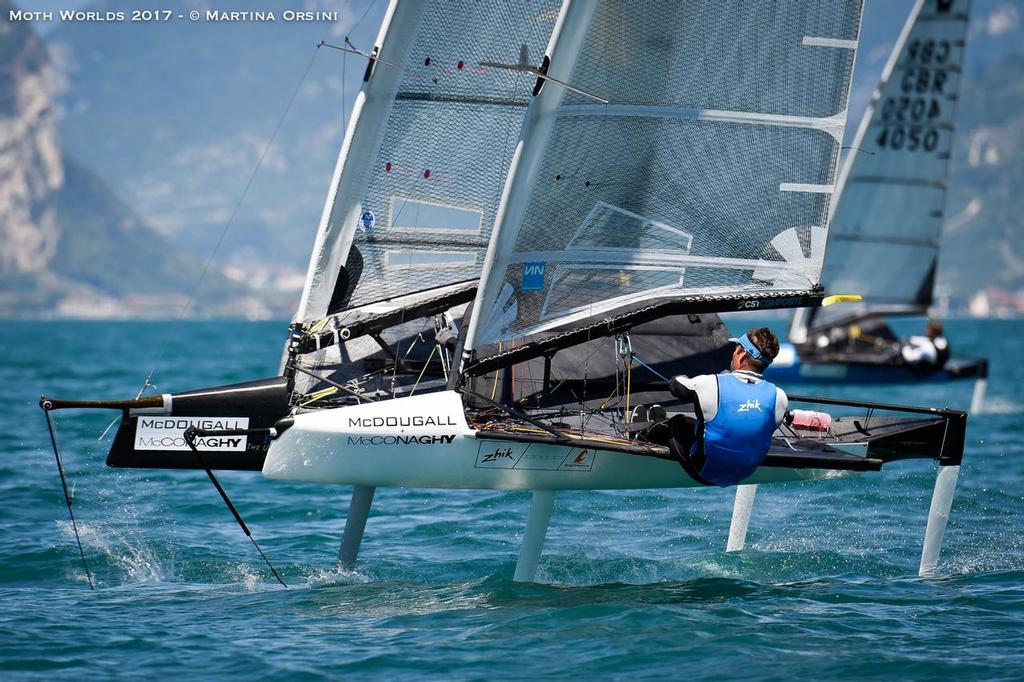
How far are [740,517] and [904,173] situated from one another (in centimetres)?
1474

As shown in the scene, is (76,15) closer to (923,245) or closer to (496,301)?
(496,301)

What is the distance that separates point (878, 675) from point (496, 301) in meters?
3.19

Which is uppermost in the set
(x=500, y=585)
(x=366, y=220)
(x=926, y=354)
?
(x=366, y=220)

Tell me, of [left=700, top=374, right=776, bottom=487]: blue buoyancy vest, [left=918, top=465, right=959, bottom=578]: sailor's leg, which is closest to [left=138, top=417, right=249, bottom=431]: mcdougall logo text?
[left=700, top=374, right=776, bottom=487]: blue buoyancy vest

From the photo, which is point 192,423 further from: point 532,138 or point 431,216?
point 431,216

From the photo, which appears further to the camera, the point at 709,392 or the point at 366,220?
the point at 366,220

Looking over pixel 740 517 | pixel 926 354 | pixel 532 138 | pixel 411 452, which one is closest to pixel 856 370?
pixel 926 354

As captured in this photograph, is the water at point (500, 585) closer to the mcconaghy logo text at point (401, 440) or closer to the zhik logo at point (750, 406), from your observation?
the mcconaghy logo text at point (401, 440)

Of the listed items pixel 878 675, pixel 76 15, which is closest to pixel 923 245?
pixel 76 15

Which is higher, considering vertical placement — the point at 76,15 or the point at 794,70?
the point at 76,15

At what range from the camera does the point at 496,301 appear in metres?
8.30

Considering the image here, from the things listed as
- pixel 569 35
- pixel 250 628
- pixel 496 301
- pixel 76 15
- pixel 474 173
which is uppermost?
pixel 76 15

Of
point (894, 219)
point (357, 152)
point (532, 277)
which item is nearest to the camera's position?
point (532, 277)

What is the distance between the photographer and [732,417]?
7785mm
